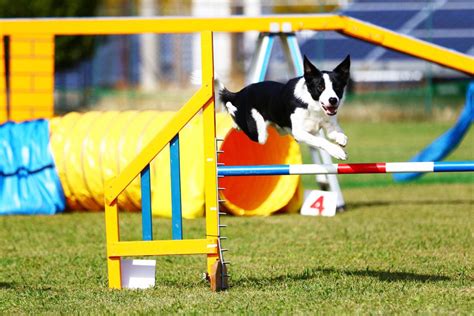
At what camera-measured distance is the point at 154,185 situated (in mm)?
9188

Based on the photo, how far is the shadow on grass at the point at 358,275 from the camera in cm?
588

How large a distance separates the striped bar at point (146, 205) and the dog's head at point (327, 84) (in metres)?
1.03

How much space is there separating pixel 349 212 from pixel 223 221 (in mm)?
1356

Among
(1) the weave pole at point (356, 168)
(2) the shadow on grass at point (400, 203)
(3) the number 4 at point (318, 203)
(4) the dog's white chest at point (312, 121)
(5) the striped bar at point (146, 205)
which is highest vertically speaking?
(4) the dog's white chest at point (312, 121)

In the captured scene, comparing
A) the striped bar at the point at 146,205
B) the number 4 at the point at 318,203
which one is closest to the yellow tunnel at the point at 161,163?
the number 4 at the point at 318,203

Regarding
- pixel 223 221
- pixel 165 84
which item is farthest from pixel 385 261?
pixel 165 84

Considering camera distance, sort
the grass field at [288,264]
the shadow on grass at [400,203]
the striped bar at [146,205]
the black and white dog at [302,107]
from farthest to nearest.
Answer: the shadow on grass at [400,203] → the striped bar at [146,205] → the black and white dog at [302,107] → the grass field at [288,264]

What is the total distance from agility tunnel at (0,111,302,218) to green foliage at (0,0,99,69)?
1533 cm

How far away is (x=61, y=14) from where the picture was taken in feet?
83.1

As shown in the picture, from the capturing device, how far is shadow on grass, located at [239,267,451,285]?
5875 mm

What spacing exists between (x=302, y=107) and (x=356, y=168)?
1.47 ft

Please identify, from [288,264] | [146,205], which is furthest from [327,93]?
[288,264]

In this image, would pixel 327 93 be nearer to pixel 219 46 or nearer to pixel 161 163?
pixel 161 163

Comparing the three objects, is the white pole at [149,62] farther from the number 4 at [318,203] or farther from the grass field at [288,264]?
the number 4 at [318,203]
